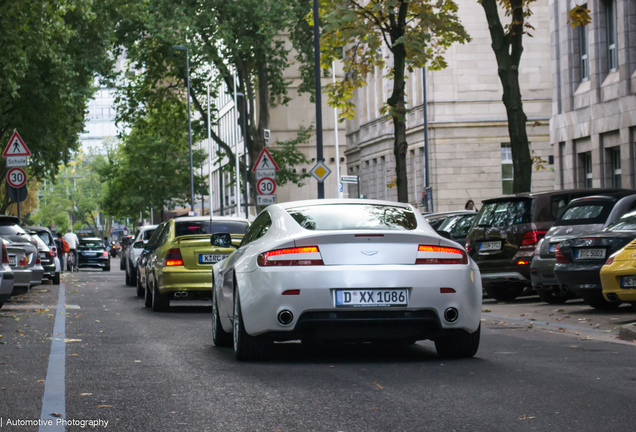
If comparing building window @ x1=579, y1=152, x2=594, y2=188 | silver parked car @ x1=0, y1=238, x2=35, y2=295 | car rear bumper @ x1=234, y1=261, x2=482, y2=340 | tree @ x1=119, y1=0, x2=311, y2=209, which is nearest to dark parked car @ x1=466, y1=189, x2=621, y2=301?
silver parked car @ x1=0, y1=238, x2=35, y2=295

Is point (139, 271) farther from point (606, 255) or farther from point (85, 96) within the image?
point (85, 96)

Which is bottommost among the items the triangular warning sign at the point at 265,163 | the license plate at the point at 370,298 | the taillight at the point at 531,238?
the license plate at the point at 370,298

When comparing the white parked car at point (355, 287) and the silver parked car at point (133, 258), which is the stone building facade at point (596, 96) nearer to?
the silver parked car at point (133, 258)

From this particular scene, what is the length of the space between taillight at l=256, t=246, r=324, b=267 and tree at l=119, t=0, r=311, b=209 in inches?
1258

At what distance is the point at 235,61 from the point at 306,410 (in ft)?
126

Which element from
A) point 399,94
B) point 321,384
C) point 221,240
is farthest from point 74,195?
point 321,384

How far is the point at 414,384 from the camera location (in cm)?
787

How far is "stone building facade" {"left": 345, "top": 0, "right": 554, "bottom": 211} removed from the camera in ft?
166

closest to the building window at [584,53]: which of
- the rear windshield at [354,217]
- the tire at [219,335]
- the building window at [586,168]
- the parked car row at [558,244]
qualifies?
the building window at [586,168]

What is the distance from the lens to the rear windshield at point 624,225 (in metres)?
14.2

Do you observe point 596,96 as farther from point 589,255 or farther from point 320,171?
point 589,255

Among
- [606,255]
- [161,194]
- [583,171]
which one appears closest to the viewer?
[606,255]

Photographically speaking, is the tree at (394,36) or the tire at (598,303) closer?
the tire at (598,303)

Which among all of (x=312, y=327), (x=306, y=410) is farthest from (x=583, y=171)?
(x=306, y=410)
